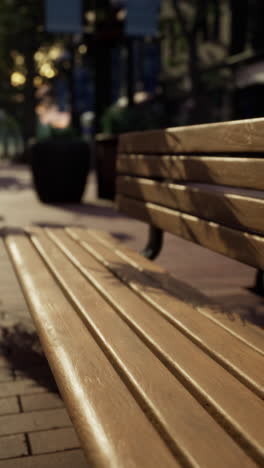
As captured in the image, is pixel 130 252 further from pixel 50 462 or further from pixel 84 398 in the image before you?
pixel 84 398

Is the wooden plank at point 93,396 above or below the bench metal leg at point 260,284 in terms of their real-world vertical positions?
above

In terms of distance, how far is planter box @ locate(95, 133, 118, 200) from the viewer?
860 centimetres

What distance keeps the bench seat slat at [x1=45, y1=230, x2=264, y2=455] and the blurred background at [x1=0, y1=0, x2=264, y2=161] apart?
263 inches

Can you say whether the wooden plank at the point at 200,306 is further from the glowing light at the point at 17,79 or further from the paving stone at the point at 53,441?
the glowing light at the point at 17,79

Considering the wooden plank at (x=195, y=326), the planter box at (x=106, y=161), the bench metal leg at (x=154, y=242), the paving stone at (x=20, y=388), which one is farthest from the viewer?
the planter box at (x=106, y=161)

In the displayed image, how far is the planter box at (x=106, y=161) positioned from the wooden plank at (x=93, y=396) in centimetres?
638

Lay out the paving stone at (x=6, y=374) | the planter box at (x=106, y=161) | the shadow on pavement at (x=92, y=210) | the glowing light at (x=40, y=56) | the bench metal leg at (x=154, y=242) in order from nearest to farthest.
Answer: the paving stone at (x=6, y=374), the bench metal leg at (x=154, y=242), the shadow on pavement at (x=92, y=210), the planter box at (x=106, y=161), the glowing light at (x=40, y=56)

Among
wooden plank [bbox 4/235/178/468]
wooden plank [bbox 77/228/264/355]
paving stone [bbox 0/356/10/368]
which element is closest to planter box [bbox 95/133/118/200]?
wooden plank [bbox 77/228/264/355]

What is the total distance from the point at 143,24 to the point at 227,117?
13781mm

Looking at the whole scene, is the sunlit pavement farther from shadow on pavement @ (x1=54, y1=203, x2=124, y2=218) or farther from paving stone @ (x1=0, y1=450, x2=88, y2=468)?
paving stone @ (x1=0, y1=450, x2=88, y2=468)

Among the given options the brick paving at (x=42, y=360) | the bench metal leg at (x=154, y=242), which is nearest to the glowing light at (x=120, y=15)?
the brick paving at (x=42, y=360)

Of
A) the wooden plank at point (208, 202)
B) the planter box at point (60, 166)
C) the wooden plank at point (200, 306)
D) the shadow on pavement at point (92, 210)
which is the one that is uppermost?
the wooden plank at point (208, 202)

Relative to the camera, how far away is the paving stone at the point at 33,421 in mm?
2158

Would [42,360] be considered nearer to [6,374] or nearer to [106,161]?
[6,374]
